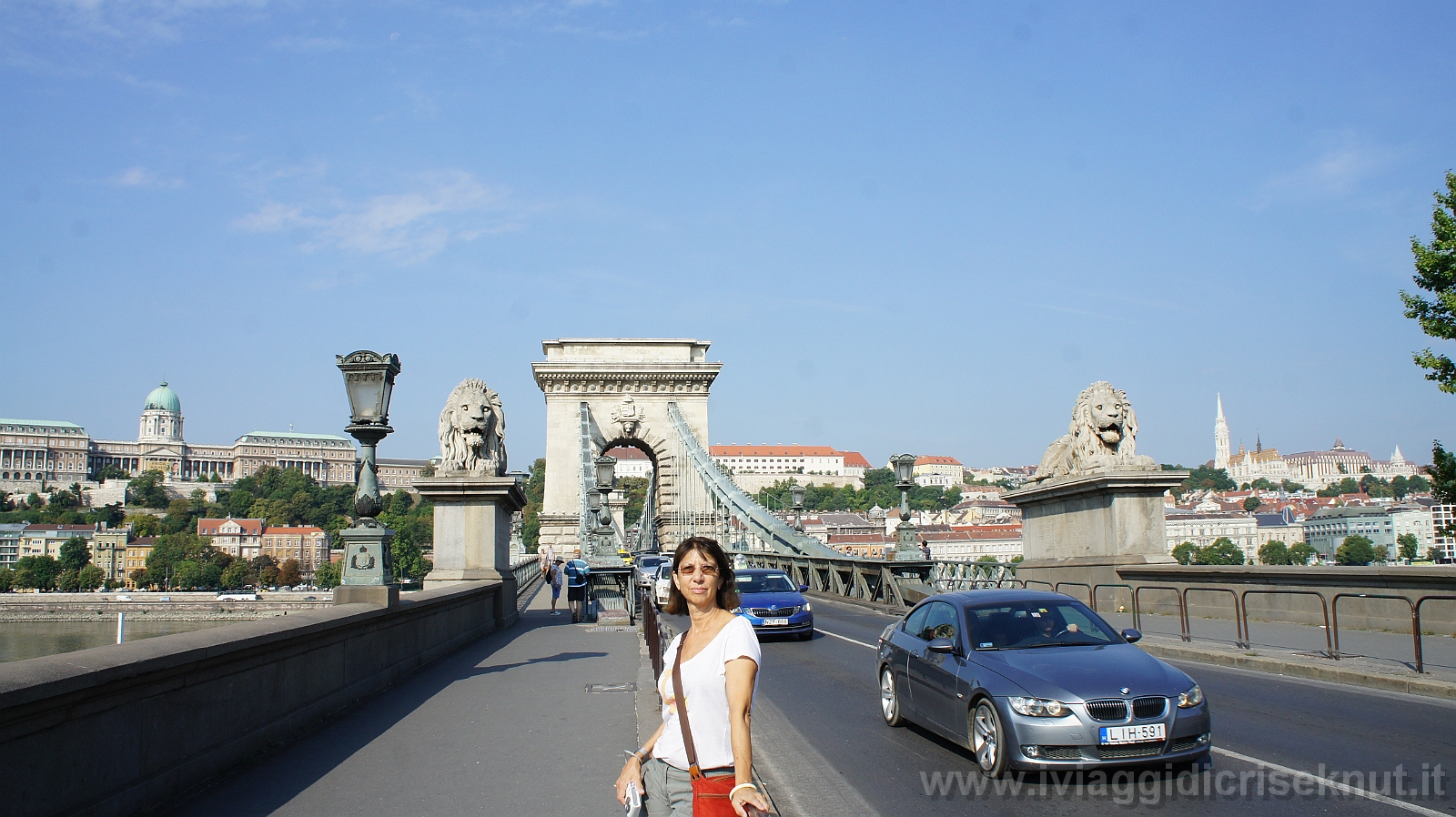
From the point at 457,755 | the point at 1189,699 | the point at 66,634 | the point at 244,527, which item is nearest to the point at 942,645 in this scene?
the point at 1189,699

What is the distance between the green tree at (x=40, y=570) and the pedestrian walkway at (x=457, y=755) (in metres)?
48.6

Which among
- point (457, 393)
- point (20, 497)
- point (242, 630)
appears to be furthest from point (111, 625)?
point (20, 497)

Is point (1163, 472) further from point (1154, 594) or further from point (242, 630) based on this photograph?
point (242, 630)

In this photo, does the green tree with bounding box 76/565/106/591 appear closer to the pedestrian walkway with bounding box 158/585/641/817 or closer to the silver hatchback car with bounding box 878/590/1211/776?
the pedestrian walkway with bounding box 158/585/641/817

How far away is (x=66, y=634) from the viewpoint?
89.3ft

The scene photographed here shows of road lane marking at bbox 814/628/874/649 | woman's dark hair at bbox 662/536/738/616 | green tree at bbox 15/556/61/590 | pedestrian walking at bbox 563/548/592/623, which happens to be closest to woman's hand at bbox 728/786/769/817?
woman's dark hair at bbox 662/536/738/616

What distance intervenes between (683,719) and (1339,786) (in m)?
4.74

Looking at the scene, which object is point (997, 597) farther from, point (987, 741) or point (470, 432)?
point (470, 432)

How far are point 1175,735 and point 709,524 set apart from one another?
3819cm

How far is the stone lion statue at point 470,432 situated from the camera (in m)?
16.4

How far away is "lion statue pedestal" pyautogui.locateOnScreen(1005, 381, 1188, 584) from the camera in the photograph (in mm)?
16266

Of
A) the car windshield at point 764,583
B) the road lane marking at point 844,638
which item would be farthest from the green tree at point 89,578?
the road lane marking at point 844,638

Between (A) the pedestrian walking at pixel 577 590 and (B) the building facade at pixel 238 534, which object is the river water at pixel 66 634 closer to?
(A) the pedestrian walking at pixel 577 590

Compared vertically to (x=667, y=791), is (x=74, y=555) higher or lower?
lower
